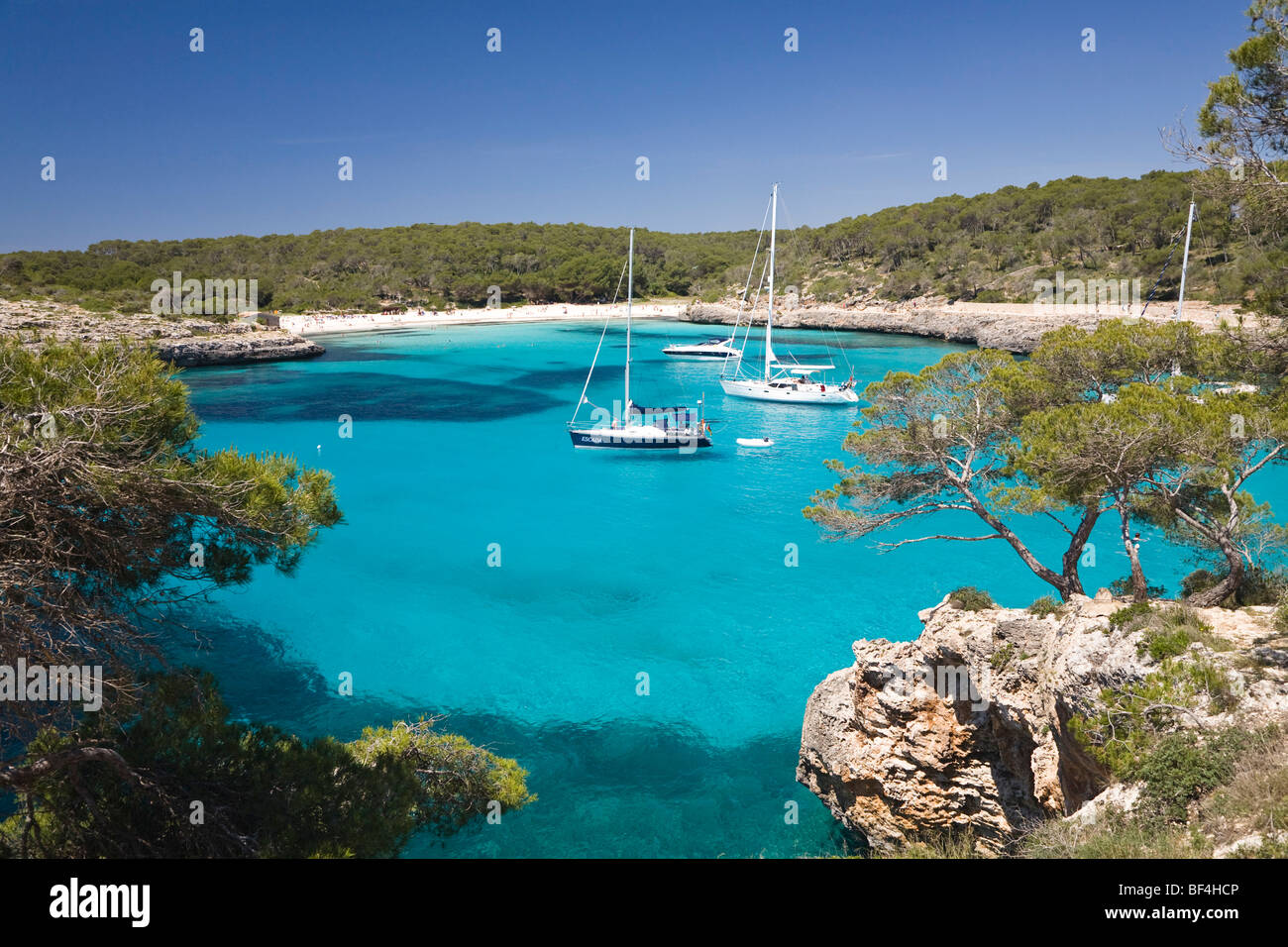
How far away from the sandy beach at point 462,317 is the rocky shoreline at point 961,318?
21.3ft

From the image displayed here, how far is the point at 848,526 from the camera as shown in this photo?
13.6m

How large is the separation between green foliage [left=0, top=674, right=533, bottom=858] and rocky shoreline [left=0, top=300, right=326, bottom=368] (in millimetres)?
48798

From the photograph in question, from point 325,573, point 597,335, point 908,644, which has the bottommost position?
point 325,573

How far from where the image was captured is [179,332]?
2333 inches

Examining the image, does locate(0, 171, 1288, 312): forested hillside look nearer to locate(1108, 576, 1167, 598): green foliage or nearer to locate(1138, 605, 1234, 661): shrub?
locate(1108, 576, 1167, 598): green foliage

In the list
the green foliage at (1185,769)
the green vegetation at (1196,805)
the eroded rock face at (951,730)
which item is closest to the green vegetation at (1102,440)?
the eroded rock face at (951,730)

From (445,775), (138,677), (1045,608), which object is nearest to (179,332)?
(138,677)

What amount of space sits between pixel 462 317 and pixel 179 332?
3632 centimetres

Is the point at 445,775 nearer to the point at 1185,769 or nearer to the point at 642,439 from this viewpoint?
the point at 1185,769

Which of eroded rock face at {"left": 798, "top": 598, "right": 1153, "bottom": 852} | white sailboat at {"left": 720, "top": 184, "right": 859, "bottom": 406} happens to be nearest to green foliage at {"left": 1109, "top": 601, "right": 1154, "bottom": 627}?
eroded rock face at {"left": 798, "top": 598, "right": 1153, "bottom": 852}

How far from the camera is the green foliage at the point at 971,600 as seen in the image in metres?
11.7

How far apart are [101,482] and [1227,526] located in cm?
1366
